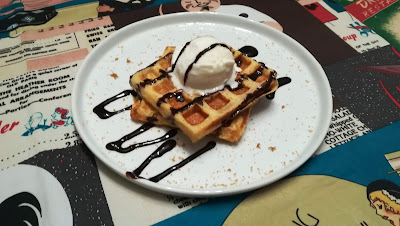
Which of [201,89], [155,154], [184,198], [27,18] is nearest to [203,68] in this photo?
[201,89]

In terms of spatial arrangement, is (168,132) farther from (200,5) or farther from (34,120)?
(200,5)

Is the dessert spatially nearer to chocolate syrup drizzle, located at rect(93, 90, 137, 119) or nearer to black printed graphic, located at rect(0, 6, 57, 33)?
chocolate syrup drizzle, located at rect(93, 90, 137, 119)

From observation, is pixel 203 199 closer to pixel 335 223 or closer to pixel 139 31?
pixel 335 223

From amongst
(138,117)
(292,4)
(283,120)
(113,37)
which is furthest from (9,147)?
(292,4)

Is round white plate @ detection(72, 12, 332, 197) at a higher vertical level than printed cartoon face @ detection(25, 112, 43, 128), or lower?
higher

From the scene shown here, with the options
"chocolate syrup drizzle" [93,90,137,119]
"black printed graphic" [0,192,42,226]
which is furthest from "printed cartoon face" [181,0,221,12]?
"black printed graphic" [0,192,42,226]

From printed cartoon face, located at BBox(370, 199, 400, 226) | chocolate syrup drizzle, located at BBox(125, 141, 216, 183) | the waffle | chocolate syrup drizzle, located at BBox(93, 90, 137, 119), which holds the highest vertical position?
the waffle

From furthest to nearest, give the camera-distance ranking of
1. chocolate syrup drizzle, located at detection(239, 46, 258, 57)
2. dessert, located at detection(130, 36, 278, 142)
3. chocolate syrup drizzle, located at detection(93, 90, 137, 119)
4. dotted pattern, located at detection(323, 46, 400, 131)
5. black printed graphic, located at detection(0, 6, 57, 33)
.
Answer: black printed graphic, located at detection(0, 6, 57, 33)
chocolate syrup drizzle, located at detection(239, 46, 258, 57)
dotted pattern, located at detection(323, 46, 400, 131)
chocolate syrup drizzle, located at detection(93, 90, 137, 119)
dessert, located at detection(130, 36, 278, 142)
